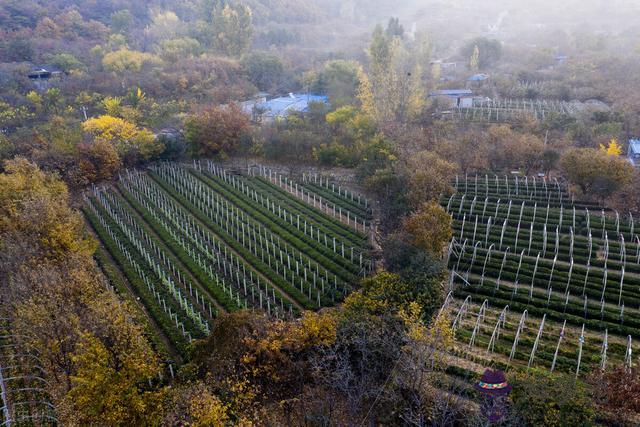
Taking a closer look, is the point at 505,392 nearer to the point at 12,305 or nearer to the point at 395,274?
the point at 395,274

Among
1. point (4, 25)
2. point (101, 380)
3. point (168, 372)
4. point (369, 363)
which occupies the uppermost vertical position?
point (4, 25)

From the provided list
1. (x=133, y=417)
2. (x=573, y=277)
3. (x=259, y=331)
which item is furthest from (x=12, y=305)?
(x=573, y=277)

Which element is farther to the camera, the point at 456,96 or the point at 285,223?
the point at 456,96

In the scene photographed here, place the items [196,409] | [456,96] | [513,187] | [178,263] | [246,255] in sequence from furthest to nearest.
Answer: [456,96] → [513,187] → [246,255] → [178,263] → [196,409]

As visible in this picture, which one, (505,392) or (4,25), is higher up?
(4,25)

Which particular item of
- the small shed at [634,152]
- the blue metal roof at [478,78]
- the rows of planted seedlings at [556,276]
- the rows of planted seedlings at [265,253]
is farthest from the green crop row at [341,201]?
the blue metal roof at [478,78]

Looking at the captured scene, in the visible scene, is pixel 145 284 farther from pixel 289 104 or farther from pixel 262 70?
pixel 262 70

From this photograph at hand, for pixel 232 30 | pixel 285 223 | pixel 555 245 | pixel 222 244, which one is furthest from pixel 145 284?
pixel 232 30

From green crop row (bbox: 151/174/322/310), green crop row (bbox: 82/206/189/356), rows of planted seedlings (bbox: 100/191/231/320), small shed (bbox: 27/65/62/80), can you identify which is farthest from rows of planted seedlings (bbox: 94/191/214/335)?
small shed (bbox: 27/65/62/80)
